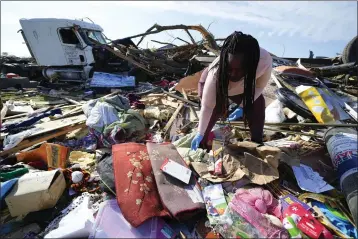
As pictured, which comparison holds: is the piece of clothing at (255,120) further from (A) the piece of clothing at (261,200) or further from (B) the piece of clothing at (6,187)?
(B) the piece of clothing at (6,187)

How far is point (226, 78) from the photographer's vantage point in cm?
203

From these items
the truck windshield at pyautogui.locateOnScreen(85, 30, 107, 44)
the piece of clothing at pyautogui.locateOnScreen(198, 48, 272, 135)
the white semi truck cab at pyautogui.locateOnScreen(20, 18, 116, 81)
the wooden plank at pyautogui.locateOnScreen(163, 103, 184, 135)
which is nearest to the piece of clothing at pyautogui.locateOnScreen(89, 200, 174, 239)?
the piece of clothing at pyautogui.locateOnScreen(198, 48, 272, 135)

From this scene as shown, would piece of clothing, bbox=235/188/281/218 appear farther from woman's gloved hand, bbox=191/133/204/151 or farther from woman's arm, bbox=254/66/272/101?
woman's arm, bbox=254/66/272/101

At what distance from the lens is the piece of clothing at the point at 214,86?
2170 millimetres

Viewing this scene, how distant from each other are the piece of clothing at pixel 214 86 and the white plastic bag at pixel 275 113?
0.90 metres

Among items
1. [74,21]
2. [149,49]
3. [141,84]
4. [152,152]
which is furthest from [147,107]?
[74,21]

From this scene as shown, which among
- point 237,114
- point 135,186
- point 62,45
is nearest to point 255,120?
point 237,114

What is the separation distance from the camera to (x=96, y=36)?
8.11 metres

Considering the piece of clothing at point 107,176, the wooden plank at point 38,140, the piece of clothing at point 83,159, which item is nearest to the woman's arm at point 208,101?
the piece of clothing at point 107,176

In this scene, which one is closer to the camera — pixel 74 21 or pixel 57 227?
pixel 57 227

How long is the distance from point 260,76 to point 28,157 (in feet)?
8.48

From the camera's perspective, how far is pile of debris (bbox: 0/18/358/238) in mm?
1705

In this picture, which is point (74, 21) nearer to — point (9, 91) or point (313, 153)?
point (9, 91)

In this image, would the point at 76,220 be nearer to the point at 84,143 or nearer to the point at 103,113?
the point at 84,143
